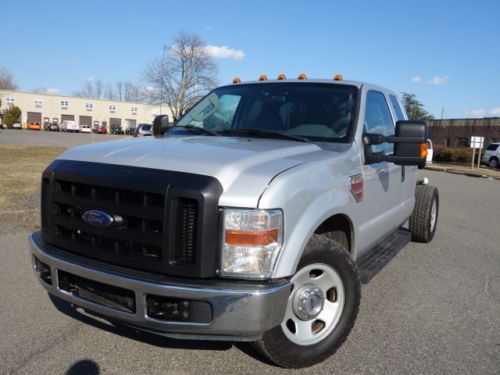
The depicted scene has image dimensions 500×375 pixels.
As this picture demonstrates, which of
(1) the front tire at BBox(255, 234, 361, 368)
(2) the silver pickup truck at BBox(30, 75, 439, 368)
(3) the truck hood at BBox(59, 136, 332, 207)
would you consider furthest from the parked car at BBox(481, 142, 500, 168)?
(1) the front tire at BBox(255, 234, 361, 368)

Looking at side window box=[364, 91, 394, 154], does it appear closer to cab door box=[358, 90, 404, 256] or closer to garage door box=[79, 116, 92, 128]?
cab door box=[358, 90, 404, 256]

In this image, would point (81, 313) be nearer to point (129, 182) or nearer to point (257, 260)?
point (129, 182)

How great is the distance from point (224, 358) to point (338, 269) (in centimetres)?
96

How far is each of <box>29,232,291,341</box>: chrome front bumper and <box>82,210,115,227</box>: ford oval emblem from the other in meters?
0.26

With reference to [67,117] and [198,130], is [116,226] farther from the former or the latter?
[67,117]

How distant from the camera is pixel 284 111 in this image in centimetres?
409

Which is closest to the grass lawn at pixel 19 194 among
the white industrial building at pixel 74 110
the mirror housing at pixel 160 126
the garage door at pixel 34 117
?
the mirror housing at pixel 160 126

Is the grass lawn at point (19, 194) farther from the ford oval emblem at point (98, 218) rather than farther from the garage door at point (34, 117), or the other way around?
the garage door at point (34, 117)

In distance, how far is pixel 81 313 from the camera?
11.9ft

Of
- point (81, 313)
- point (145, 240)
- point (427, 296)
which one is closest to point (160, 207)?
point (145, 240)

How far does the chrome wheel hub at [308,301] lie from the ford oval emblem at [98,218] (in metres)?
1.20

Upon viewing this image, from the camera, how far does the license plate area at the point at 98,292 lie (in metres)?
2.60

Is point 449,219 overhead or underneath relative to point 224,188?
underneath

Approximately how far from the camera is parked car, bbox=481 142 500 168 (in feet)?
96.3
